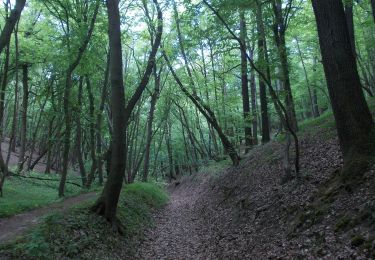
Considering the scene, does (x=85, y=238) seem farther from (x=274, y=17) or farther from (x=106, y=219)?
(x=274, y=17)

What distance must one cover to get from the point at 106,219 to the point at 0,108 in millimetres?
6650

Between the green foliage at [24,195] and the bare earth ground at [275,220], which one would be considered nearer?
the bare earth ground at [275,220]

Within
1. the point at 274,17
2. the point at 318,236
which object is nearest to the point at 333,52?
the point at 318,236

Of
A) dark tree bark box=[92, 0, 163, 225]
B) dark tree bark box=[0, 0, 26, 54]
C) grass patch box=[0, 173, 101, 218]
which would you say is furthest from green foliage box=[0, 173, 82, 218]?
dark tree bark box=[0, 0, 26, 54]

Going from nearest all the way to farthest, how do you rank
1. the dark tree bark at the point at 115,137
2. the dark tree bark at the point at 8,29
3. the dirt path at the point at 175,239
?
1. the dark tree bark at the point at 8,29
2. the dirt path at the point at 175,239
3. the dark tree bark at the point at 115,137

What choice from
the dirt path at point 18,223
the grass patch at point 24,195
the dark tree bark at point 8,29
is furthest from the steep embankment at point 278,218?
the dark tree bark at point 8,29

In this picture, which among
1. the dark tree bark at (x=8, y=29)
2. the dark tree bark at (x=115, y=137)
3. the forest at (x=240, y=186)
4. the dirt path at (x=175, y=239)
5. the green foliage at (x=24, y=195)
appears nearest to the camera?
the forest at (x=240, y=186)

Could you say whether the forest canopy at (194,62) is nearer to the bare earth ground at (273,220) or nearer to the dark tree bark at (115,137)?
the dark tree bark at (115,137)

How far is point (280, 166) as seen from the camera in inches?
472

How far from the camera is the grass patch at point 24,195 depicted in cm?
1175

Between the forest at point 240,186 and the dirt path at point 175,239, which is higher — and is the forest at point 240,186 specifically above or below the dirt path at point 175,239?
above

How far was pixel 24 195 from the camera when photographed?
14.9 metres

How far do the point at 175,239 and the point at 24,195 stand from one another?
7.48 metres

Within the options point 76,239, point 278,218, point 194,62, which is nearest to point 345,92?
point 278,218
